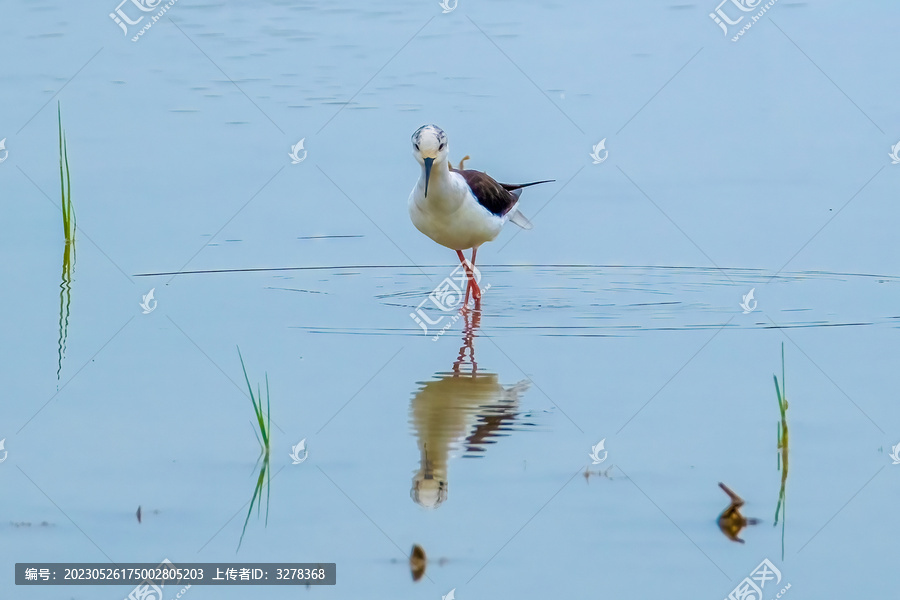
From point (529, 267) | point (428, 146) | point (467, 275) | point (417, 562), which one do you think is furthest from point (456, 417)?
point (529, 267)

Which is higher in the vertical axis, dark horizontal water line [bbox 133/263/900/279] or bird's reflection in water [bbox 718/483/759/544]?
dark horizontal water line [bbox 133/263/900/279]

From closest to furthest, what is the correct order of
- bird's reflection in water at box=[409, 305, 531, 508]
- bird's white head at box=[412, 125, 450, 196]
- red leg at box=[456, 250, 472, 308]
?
bird's reflection in water at box=[409, 305, 531, 508] < bird's white head at box=[412, 125, 450, 196] < red leg at box=[456, 250, 472, 308]

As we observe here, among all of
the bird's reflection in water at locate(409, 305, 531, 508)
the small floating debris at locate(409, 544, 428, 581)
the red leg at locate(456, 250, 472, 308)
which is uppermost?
the red leg at locate(456, 250, 472, 308)

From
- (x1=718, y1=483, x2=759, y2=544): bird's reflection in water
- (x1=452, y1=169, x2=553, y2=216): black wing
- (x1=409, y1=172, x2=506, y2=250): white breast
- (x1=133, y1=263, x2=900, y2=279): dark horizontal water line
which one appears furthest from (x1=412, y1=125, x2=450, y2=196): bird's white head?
(x1=718, y1=483, x2=759, y2=544): bird's reflection in water

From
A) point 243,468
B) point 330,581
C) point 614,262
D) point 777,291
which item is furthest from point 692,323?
point 330,581

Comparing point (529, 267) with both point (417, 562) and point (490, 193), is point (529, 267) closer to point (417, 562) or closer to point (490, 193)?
point (490, 193)

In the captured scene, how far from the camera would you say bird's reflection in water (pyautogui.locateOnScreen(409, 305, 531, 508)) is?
6.65 metres

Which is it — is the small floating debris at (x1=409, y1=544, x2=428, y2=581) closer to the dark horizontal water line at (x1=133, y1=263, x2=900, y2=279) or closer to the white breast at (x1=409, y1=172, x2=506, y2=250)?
the white breast at (x1=409, y1=172, x2=506, y2=250)

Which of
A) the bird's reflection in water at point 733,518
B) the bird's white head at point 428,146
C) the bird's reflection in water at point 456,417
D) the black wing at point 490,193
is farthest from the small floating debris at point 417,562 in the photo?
the black wing at point 490,193

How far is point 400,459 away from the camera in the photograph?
692 centimetres

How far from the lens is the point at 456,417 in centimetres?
757

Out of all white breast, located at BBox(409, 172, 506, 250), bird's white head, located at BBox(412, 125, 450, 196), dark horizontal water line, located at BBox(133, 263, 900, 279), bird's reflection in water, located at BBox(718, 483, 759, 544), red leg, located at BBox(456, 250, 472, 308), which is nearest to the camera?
bird's reflection in water, located at BBox(718, 483, 759, 544)

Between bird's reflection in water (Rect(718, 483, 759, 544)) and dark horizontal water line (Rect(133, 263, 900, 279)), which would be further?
dark horizontal water line (Rect(133, 263, 900, 279))

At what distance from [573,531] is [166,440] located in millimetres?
2304
